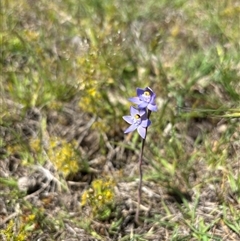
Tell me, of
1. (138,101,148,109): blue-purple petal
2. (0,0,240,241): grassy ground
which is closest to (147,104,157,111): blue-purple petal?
(138,101,148,109): blue-purple petal

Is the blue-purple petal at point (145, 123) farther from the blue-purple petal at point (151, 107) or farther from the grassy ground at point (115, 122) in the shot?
the grassy ground at point (115, 122)

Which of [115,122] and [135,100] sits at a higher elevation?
[135,100]

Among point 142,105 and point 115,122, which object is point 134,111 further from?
point 115,122

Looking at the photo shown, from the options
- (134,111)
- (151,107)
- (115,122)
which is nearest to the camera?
(151,107)

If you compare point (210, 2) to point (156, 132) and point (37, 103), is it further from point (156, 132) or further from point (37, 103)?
point (37, 103)

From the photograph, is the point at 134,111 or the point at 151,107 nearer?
the point at 151,107

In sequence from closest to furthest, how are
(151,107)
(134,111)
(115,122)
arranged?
1. (151,107)
2. (134,111)
3. (115,122)

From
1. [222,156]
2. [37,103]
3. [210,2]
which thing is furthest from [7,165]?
[210,2]

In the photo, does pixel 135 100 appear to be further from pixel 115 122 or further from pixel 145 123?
pixel 115 122

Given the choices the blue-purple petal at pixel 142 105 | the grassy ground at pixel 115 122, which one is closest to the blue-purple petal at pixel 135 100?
the blue-purple petal at pixel 142 105

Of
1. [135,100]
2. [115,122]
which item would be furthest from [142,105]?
[115,122]

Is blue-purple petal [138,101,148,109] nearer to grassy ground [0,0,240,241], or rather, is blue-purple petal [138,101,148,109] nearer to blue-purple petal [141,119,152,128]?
blue-purple petal [141,119,152,128]
